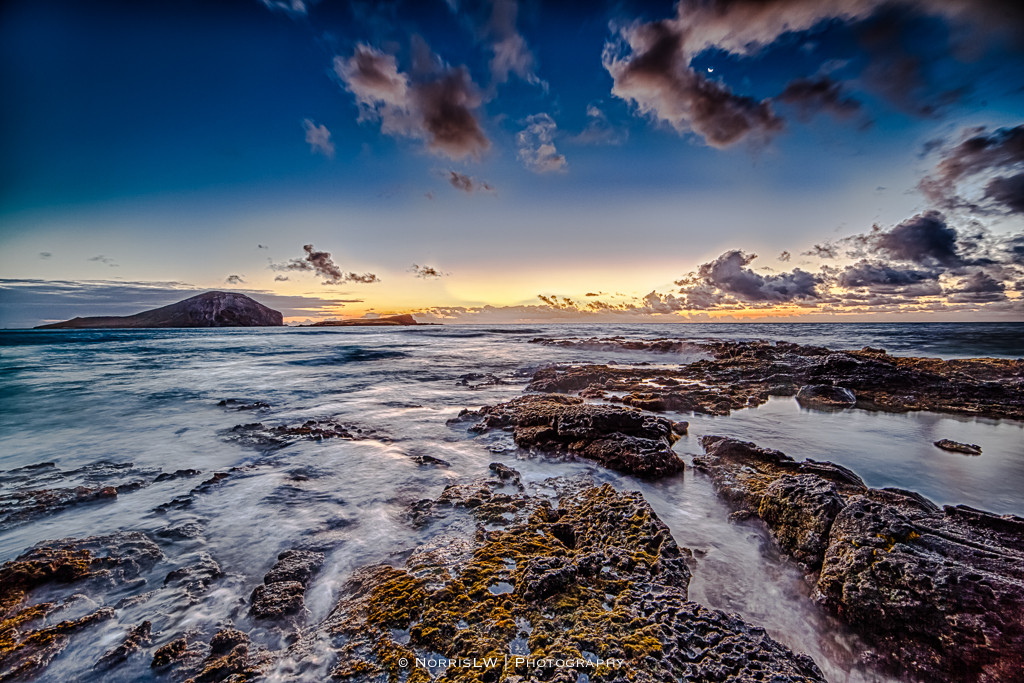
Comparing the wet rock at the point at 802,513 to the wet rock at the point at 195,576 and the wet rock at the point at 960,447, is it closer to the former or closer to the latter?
the wet rock at the point at 960,447

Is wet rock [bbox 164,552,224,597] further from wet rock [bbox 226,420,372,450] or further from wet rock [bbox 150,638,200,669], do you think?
wet rock [bbox 226,420,372,450]

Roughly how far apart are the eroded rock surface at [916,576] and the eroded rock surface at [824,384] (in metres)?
6.17

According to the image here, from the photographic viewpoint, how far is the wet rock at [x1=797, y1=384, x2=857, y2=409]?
10438mm

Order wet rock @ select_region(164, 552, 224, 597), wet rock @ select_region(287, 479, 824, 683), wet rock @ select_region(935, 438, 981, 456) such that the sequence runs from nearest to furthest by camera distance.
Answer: wet rock @ select_region(287, 479, 824, 683), wet rock @ select_region(164, 552, 224, 597), wet rock @ select_region(935, 438, 981, 456)

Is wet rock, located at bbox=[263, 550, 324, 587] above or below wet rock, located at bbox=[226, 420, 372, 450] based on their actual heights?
above

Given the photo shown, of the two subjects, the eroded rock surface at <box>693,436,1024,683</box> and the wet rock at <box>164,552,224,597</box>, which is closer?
the eroded rock surface at <box>693,436,1024,683</box>

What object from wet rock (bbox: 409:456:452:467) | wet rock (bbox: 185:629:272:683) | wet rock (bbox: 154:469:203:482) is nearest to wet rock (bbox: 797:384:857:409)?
wet rock (bbox: 409:456:452:467)

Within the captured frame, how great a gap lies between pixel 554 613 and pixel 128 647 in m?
3.48

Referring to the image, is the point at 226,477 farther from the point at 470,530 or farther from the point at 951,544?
the point at 951,544

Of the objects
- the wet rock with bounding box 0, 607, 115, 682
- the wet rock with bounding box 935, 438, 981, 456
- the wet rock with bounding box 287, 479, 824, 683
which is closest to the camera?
the wet rock with bounding box 287, 479, 824, 683

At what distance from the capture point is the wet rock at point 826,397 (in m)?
10.4

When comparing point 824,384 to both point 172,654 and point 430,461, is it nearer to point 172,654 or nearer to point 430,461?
point 430,461

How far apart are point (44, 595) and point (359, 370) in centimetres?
1857

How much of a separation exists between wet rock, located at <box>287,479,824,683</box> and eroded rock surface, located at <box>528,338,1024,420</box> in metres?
7.18
